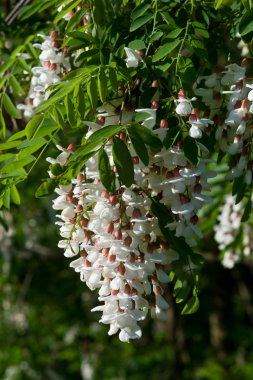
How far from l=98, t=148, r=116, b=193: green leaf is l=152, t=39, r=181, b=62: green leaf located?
0.28 meters

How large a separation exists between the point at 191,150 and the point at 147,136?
113mm

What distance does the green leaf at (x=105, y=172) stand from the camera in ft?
5.02

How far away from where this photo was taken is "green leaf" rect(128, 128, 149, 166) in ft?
4.95

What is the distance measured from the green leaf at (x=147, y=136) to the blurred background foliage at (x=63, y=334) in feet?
13.5

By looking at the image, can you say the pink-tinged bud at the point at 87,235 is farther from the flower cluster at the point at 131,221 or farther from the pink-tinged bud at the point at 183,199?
the pink-tinged bud at the point at 183,199

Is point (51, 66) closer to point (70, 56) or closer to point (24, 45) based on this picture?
point (70, 56)

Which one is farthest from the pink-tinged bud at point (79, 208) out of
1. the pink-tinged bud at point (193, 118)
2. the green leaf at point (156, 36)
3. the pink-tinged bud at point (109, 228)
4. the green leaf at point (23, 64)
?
the green leaf at point (23, 64)

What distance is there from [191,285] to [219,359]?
5.68 m

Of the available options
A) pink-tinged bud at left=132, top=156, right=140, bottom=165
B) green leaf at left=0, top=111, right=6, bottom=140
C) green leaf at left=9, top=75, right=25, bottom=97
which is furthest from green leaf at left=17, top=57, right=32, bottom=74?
pink-tinged bud at left=132, top=156, right=140, bottom=165

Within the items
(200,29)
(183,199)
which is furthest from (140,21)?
(183,199)

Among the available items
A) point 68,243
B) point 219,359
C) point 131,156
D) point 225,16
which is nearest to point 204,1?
point 225,16

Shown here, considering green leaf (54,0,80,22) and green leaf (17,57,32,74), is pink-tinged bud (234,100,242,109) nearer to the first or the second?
green leaf (54,0,80,22)

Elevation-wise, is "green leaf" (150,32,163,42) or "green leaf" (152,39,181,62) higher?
"green leaf" (150,32,163,42)

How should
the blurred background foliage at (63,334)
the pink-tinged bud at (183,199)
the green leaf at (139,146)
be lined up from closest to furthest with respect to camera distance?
the green leaf at (139,146), the pink-tinged bud at (183,199), the blurred background foliage at (63,334)
